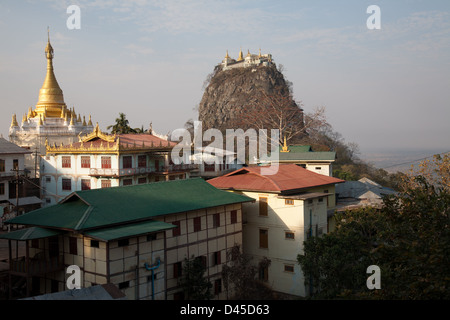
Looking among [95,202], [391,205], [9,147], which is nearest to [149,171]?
[9,147]

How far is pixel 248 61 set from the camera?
127 metres

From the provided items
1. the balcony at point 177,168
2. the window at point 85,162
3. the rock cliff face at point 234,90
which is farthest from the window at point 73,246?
the rock cliff face at point 234,90

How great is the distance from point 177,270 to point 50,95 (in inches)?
1740

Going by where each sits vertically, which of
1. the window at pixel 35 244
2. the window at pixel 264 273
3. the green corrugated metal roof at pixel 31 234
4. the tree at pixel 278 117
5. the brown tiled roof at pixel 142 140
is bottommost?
the window at pixel 264 273

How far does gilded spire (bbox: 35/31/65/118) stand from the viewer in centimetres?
5965

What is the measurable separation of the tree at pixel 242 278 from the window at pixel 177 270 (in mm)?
2793

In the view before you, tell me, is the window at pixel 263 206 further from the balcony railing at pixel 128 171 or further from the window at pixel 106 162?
the window at pixel 106 162

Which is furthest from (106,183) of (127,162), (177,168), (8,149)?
(8,149)

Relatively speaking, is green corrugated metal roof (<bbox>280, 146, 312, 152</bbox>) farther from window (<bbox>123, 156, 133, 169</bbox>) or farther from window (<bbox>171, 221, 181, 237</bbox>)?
window (<bbox>171, 221, 181, 237</bbox>)

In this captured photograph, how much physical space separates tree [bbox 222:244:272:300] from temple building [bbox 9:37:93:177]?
1308 inches

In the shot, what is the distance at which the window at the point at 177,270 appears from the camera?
24.6 meters

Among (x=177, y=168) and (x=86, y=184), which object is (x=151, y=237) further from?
(x=177, y=168)
